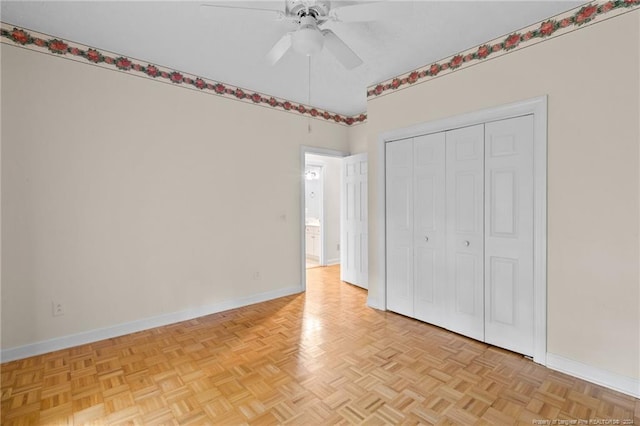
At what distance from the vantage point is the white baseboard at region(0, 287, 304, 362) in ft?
8.59

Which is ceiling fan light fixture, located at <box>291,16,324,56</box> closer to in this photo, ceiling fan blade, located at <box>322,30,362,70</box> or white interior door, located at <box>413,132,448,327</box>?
ceiling fan blade, located at <box>322,30,362,70</box>

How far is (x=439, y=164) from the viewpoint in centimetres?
320

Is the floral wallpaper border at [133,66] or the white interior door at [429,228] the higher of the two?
the floral wallpaper border at [133,66]

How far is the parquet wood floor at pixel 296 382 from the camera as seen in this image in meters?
1.93

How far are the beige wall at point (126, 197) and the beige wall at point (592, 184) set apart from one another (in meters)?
3.03

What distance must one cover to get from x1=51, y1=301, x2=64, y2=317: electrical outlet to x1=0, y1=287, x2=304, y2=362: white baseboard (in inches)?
8.6

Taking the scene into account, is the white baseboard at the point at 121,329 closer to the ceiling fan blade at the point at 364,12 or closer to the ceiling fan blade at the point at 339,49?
the ceiling fan blade at the point at 339,49

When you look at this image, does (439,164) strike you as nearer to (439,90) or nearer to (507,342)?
(439,90)

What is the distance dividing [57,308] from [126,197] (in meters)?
1.15

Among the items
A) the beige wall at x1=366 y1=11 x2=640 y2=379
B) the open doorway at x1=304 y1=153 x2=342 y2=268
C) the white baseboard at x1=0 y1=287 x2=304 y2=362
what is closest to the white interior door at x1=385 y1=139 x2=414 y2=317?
the beige wall at x1=366 y1=11 x2=640 y2=379

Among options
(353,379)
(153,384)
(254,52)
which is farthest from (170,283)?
(254,52)

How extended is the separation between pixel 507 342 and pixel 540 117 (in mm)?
1940

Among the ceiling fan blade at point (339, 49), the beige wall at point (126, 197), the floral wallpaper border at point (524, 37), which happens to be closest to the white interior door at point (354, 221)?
the beige wall at point (126, 197)

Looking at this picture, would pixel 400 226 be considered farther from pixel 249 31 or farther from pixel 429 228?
pixel 249 31
